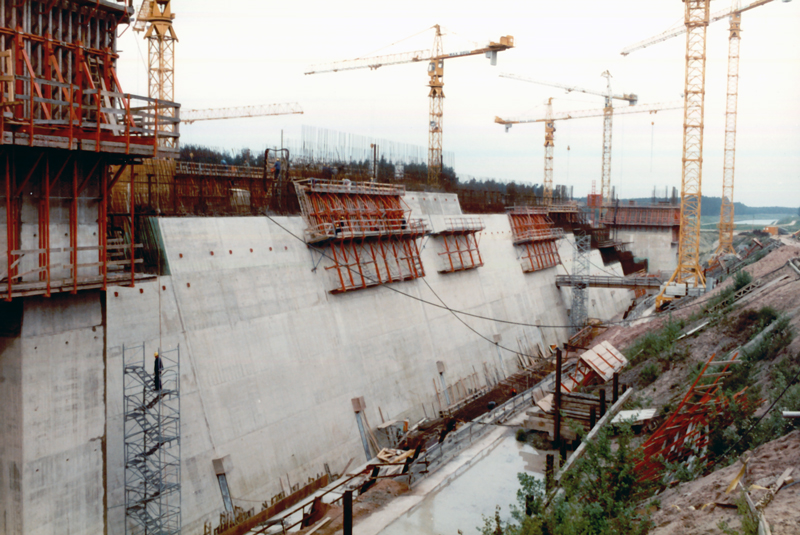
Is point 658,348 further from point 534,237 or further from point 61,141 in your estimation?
point 61,141

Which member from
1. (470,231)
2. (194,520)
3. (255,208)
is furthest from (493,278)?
(194,520)

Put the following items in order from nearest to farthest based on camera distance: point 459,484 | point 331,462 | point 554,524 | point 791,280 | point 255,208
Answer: point 554,524 < point 459,484 < point 331,462 < point 255,208 < point 791,280

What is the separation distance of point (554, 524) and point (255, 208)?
1682cm

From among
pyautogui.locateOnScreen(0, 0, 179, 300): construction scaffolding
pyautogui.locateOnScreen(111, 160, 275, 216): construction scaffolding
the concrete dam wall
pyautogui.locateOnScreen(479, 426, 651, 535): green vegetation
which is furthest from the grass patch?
pyautogui.locateOnScreen(0, 0, 179, 300): construction scaffolding

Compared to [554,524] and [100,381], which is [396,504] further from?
[100,381]

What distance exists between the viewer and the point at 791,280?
29453 millimetres

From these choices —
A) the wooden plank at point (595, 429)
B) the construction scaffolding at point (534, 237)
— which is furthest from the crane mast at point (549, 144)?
the wooden plank at point (595, 429)

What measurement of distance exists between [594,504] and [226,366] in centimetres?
1279

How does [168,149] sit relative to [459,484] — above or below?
above

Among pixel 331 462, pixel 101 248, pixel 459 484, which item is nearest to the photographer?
pixel 101 248

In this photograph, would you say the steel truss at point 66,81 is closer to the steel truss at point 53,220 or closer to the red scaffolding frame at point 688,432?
the steel truss at point 53,220

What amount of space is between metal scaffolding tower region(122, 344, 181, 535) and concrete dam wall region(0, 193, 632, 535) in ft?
1.02

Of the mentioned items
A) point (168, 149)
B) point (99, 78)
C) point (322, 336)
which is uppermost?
point (99, 78)

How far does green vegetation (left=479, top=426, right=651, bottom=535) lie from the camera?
12.4 m
